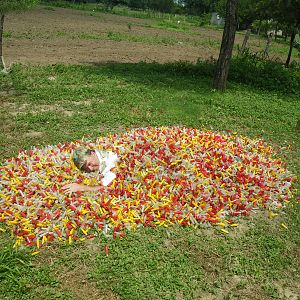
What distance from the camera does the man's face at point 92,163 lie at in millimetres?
5531

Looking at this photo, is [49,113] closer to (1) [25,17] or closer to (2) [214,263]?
(2) [214,263]

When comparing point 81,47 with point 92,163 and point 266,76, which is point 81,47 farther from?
point 92,163

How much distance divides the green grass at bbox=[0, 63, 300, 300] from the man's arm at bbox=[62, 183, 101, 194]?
0.88m

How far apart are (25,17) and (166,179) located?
92.8 feet

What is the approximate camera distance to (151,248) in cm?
464

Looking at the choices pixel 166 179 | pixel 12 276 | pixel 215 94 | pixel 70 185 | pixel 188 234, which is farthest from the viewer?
pixel 215 94

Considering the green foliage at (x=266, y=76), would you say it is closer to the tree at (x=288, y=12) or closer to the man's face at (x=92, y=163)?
the tree at (x=288, y=12)

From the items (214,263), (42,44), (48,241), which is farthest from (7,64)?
(214,263)

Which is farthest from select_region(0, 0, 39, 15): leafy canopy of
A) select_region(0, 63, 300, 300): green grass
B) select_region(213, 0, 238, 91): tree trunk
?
select_region(213, 0, 238, 91): tree trunk

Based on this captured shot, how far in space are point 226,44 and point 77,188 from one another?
850 cm

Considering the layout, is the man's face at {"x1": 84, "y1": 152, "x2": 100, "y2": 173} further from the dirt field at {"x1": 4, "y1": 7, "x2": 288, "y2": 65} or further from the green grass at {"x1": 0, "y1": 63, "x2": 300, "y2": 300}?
the dirt field at {"x1": 4, "y1": 7, "x2": 288, "y2": 65}

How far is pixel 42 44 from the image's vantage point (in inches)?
722

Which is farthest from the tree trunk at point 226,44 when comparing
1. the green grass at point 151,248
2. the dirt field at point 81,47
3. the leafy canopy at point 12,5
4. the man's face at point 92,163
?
the man's face at point 92,163

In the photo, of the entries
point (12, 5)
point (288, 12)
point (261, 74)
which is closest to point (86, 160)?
point (12, 5)
